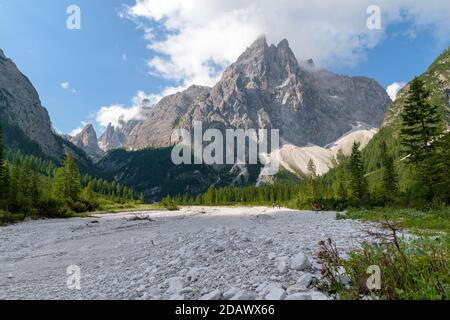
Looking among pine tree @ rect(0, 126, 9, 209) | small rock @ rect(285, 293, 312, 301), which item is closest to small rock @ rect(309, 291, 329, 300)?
small rock @ rect(285, 293, 312, 301)

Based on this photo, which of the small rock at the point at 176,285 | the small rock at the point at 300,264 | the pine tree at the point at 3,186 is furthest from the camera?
the pine tree at the point at 3,186

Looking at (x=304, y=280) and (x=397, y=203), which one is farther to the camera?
(x=397, y=203)

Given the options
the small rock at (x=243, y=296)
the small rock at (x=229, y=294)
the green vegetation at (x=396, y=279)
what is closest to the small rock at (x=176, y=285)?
the small rock at (x=229, y=294)

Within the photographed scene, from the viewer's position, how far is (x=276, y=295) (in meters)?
5.47

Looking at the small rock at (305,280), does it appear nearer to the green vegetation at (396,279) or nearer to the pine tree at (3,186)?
the green vegetation at (396,279)

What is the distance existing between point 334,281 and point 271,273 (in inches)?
71.4

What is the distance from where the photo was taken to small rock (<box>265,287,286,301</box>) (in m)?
5.39

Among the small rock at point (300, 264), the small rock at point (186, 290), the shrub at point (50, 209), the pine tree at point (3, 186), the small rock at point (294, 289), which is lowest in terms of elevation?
the shrub at point (50, 209)

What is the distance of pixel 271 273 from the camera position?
732 centimetres

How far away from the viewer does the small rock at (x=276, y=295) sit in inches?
212
